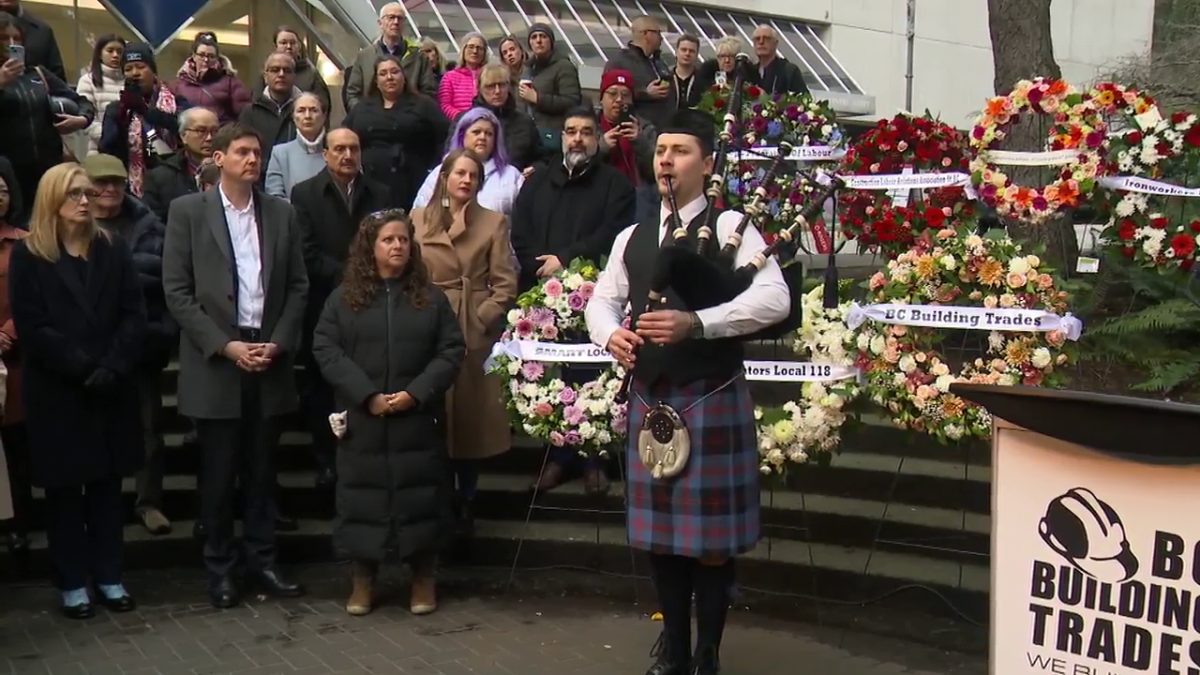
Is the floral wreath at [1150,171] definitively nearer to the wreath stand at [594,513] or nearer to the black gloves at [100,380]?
the wreath stand at [594,513]

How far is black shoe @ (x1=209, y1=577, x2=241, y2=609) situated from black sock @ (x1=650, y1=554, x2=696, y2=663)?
2.33m

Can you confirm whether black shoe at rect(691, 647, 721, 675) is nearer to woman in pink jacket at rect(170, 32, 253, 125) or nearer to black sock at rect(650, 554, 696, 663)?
black sock at rect(650, 554, 696, 663)

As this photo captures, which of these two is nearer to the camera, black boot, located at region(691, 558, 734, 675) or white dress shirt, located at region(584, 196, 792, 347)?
white dress shirt, located at region(584, 196, 792, 347)

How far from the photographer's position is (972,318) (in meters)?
4.93

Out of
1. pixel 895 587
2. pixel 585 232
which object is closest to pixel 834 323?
pixel 895 587

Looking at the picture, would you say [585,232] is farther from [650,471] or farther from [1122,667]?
[1122,667]

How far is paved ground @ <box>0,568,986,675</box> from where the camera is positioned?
16.6ft

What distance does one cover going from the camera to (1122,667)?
104 inches

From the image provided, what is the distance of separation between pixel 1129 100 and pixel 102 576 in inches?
208

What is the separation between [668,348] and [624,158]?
3.98 m

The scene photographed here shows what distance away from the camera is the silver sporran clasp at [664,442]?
435 cm

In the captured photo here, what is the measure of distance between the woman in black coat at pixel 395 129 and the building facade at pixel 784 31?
6139mm

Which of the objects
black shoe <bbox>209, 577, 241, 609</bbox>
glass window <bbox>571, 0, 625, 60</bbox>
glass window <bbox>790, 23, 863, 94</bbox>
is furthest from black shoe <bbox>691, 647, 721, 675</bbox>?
glass window <bbox>790, 23, 863, 94</bbox>

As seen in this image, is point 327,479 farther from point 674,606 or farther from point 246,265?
point 674,606
